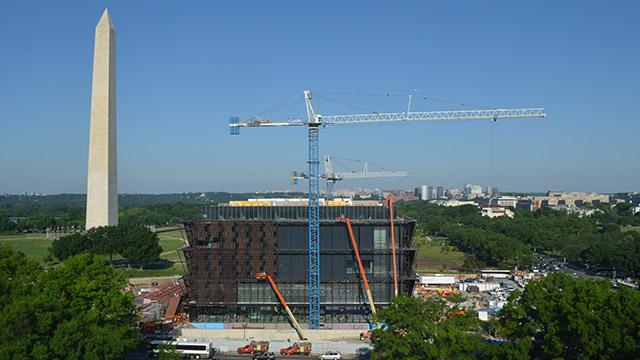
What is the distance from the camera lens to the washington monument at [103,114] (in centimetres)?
12350

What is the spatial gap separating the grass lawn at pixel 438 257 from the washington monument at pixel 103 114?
69811 mm

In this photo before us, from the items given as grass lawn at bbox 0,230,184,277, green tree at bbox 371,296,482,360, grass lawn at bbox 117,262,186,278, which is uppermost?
green tree at bbox 371,296,482,360

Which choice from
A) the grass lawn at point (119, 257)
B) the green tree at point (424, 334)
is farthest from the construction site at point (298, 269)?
the grass lawn at point (119, 257)

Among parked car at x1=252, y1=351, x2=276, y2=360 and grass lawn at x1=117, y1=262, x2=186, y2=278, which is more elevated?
grass lawn at x1=117, y1=262, x2=186, y2=278

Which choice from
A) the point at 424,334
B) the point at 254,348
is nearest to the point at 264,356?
the point at 254,348

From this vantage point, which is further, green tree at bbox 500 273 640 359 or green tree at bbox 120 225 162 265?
green tree at bbox 120 225 162 265

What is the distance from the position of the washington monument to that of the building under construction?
→ 205ft

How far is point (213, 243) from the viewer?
235ft

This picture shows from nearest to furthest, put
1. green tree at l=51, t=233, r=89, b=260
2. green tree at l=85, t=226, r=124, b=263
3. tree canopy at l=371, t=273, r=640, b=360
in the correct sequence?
tree canopy at l=371, t=273, r=640, b=360, green tree at l=85, t=226, r=124, b=263, green tree at l=51, t=233, r=89, b=260

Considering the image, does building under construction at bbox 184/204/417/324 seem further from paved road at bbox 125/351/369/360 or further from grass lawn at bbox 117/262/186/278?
grass lawn at bbox 117/262/186/278

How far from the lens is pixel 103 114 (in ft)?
406

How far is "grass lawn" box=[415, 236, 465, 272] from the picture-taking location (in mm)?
132875

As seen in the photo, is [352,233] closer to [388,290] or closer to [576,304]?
[388,290]

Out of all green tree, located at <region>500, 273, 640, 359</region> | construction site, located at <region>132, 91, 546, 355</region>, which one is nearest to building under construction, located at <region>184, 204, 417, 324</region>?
construction site, located at <region>132, 91, 546, 355</region>
